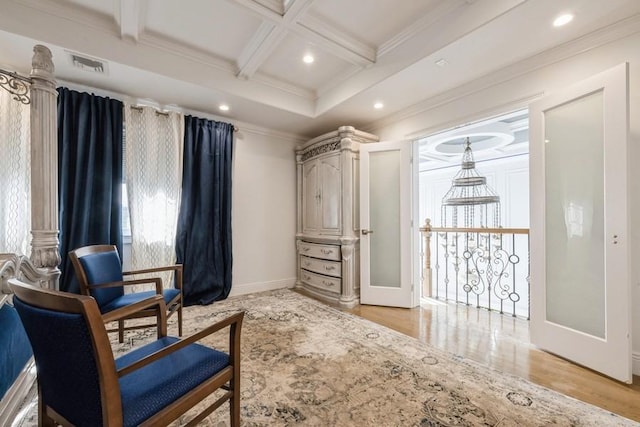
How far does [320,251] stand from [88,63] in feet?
10.2

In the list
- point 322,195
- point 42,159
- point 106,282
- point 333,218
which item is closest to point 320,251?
point 333,218

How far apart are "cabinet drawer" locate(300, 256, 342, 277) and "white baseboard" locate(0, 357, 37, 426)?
2.75 meters

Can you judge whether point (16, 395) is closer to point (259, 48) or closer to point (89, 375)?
point (89, 375)

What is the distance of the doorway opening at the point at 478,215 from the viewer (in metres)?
3.70

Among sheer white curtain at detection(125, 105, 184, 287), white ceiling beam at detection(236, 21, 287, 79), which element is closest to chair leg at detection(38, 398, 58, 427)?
sheer white curtain at detection(125, 105, 184, 287)

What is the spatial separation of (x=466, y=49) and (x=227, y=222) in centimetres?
317

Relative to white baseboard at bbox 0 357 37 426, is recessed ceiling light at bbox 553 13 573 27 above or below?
above

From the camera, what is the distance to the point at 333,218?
367cm

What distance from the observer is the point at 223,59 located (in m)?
2.85

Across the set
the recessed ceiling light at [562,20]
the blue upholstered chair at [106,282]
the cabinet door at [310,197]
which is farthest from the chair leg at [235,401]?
the recessed ceiling light at [562,20]

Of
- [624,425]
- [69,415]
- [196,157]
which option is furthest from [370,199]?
[69,415]

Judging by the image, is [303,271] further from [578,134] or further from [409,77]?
[578,134]

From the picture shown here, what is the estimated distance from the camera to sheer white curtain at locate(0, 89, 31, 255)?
2359mm

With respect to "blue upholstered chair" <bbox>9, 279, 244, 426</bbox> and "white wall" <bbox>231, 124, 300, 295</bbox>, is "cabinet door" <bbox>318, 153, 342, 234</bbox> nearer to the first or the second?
"white wall" <bbox>231, 124, 300, 295</bbox>
